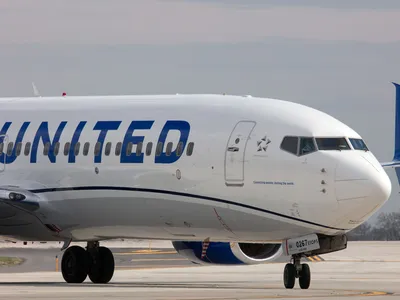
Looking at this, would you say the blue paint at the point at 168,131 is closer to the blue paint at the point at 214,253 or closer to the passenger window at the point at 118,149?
the passenger window at the point at 118,149

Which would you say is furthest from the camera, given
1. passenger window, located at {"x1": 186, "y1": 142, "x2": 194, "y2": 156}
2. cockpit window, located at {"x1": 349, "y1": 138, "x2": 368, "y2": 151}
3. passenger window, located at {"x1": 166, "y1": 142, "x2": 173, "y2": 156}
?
passenger window, located at {"x1": 166, "y1": 142, "x2": 173, "y2": 156}

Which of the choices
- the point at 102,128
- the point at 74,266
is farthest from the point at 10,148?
the point at 74,266

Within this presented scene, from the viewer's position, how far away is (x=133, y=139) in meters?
38.9

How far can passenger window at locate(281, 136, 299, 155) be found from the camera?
3604 cm

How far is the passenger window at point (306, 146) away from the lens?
35.9m

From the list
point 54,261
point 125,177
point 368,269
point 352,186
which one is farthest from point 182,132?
point 54,261

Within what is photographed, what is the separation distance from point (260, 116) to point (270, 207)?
93.5 inches

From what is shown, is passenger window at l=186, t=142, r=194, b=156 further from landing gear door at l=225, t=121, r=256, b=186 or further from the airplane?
landing gear door at l=225, t=121, r=256, b=186

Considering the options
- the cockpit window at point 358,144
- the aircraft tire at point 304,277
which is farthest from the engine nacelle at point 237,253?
the cockpit window at point 358,144

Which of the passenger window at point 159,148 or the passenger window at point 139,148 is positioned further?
the passenger window at point 139,148

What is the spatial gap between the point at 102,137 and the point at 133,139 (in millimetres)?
1043

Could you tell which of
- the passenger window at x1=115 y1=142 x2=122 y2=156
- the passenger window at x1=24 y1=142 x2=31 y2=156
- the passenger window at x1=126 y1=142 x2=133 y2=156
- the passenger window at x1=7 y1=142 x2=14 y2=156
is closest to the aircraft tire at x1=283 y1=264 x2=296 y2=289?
the passenger window at x1=126 y1=142 x2=133 y2=156

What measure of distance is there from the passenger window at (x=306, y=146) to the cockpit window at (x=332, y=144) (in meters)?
0.15

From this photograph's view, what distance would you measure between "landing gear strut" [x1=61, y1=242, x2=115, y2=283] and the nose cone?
31.1 feet
